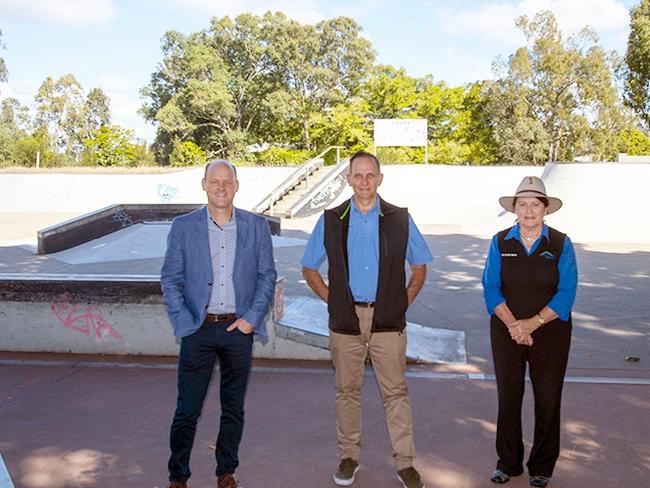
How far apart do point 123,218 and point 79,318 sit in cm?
1142

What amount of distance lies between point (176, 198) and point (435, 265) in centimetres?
1867

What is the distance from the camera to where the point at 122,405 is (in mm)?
4867

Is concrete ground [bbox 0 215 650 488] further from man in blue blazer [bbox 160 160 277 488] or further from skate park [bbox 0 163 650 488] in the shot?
man in blue blazer [bbox 160 160 277 488]

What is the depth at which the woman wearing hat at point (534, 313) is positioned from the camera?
3324 millimetres

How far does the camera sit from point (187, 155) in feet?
141

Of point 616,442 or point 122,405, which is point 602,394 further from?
point 122,405

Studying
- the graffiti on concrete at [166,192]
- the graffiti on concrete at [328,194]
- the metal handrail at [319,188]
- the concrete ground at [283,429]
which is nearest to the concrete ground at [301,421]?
the concrete ground at [283,429]

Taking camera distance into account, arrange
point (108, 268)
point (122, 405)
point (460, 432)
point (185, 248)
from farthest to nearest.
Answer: point (108, 268), point (122, 405), point (460, 432), point (185, 248)

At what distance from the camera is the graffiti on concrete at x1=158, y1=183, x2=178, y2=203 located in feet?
93.6

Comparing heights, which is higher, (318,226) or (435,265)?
(318,226)

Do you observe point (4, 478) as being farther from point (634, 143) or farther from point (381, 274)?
point (634, 143)

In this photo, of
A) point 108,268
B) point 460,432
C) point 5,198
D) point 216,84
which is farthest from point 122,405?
point 216,84

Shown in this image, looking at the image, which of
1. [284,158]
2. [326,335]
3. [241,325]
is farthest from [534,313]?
[284,158]

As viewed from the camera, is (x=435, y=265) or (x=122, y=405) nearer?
(x=122, y=405)
